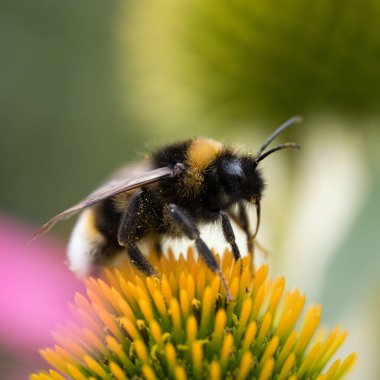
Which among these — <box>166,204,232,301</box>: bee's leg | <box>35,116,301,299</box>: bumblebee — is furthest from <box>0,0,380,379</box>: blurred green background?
<box>166,204,232,301</box>: bee's leg

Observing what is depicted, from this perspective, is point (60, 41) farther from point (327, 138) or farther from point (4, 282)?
point (327, 138)

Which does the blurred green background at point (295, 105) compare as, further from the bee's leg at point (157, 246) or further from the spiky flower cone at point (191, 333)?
the spiky flower cone at point (191, 333)

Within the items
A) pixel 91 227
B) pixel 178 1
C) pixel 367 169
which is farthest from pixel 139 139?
pixel 91 227

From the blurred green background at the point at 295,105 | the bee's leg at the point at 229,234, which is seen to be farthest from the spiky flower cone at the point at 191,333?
the blurred green background at the point at 295,105

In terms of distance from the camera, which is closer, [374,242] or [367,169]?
[374,242]

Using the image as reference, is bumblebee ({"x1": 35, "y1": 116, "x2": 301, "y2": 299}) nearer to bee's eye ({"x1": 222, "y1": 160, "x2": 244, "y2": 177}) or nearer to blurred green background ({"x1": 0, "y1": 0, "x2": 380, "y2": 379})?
bee's eye ({"x1": 222, "y1": 160, "x2": 244, "y2": 177})
